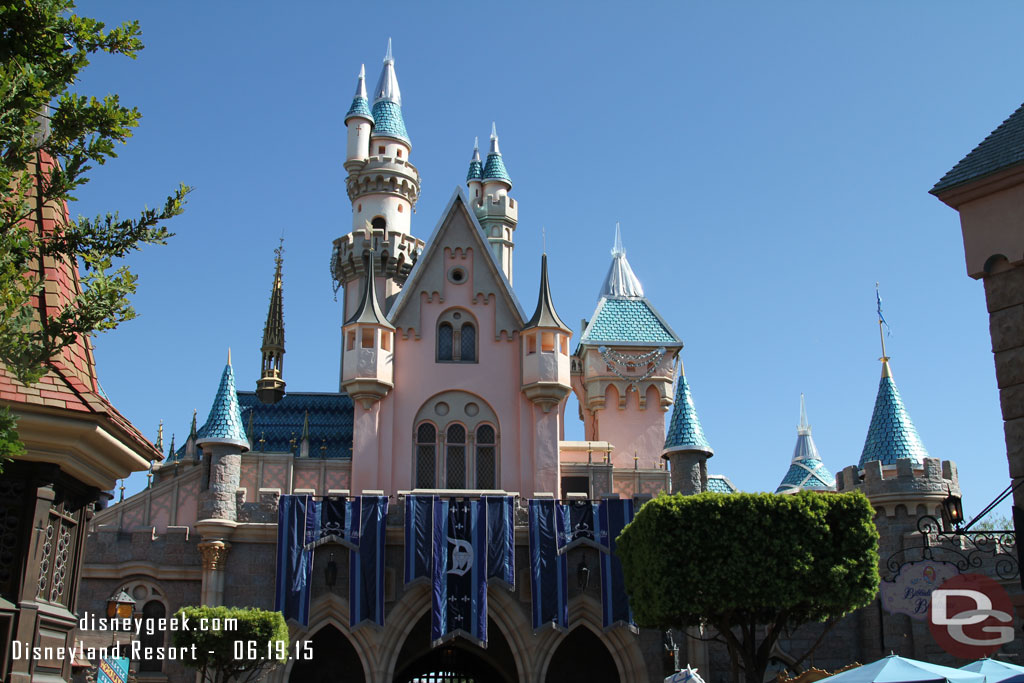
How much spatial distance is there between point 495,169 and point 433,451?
2124 cm

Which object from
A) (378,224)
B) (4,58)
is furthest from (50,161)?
(378,224)

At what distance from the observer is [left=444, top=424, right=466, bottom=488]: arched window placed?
34938mm

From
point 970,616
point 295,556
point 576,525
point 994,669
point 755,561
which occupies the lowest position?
point 994,669

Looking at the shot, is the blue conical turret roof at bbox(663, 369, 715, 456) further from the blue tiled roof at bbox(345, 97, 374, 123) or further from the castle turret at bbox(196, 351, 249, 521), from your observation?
the blue tiled roof at bbox(345, 97, 374, 123)

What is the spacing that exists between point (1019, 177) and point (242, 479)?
28381mm

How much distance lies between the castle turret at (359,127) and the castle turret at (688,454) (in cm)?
1840

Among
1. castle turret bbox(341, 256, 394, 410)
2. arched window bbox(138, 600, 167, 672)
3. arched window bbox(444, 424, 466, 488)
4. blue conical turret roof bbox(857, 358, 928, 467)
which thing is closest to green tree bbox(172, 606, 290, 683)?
arched window bbox(138, 600, 167, 672)

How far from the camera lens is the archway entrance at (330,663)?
31.1 metres

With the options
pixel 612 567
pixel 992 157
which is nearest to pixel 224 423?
pixel 612 567

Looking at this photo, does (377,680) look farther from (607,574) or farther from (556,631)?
(607,574)

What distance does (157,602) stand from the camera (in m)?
29.9

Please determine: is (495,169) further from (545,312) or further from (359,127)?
(545,312)

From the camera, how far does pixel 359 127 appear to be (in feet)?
149

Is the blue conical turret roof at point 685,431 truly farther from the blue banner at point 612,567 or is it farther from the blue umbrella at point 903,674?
the blue umbrella at point 903,674
